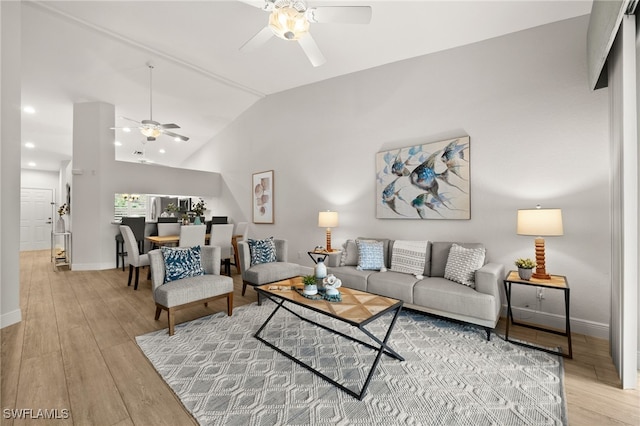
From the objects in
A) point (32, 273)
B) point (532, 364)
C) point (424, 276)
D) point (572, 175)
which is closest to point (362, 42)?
point (572, 175)

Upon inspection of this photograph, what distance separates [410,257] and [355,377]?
180 centimetres

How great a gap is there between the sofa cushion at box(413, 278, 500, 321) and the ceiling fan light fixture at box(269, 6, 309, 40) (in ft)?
9.18

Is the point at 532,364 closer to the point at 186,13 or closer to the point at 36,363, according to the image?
the point at 36,363

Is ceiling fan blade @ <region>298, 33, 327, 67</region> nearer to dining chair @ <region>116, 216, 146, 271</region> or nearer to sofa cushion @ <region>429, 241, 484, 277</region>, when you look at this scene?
sofa cushion @ <region>429, 241, 484, 277</region>

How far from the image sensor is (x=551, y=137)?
A: 2.81m

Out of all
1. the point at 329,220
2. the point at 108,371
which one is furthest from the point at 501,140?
the point at 108,371

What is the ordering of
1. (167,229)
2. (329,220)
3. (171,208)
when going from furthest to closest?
(171,208), (167,229), (329,220)

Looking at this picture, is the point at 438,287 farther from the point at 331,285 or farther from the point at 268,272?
the point at 268,272

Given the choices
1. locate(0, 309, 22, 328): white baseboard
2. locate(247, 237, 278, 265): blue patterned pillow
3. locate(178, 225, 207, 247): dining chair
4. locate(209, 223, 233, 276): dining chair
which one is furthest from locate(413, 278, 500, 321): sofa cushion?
locate(0, 309, 22, 328): white baseboard

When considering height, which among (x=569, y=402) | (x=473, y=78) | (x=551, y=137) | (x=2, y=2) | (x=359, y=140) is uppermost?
(x=2, y=2)

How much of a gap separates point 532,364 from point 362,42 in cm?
397

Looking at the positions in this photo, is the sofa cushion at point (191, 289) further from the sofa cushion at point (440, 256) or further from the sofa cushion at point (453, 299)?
the sofa cushion at point (440, 256)

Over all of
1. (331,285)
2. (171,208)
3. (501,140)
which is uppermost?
(501,140)

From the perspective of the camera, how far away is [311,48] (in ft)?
8.61
